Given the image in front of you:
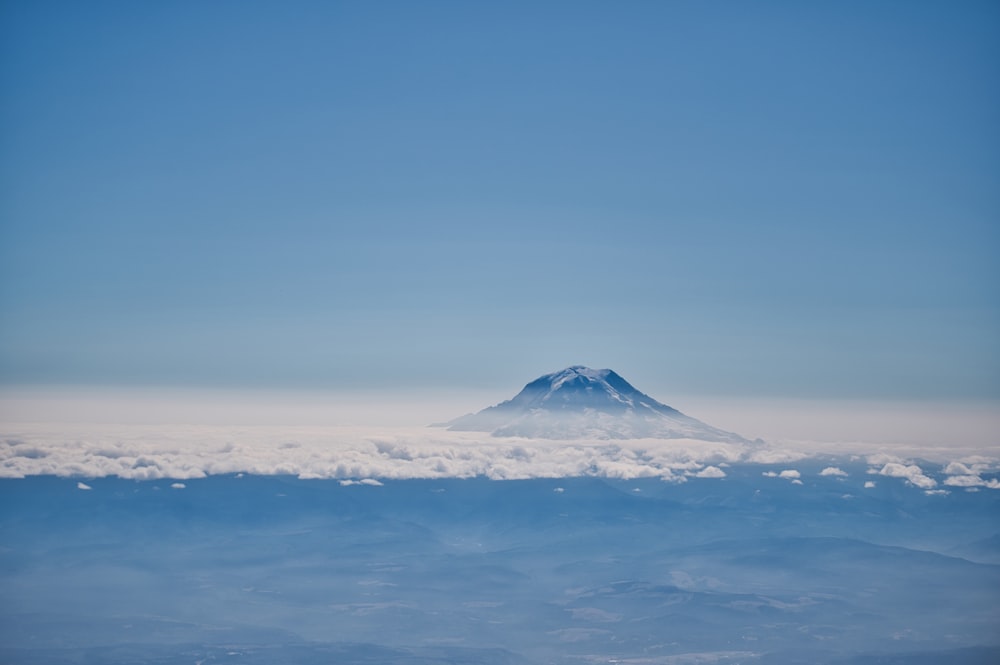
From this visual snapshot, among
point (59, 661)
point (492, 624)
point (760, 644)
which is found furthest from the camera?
point (492, 624)

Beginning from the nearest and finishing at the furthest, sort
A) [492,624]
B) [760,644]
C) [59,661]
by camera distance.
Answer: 1. [59,661]
2. [760,644]
3. [492,624]

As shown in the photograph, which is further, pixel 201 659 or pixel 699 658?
pixel 699 658

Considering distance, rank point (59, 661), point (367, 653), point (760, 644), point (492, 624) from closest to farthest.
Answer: point (59, 661) < point (367, 653) < point (760, 644) < point (492, 624)

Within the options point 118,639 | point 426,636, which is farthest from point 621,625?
point 118,639

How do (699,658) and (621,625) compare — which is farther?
Result: (621,625)

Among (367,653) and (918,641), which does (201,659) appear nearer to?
(367,653)

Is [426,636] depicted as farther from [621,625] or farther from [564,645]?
[621,625]

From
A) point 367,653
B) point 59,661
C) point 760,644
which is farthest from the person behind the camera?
point 760,644

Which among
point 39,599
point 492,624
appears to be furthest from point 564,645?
point 39,599
